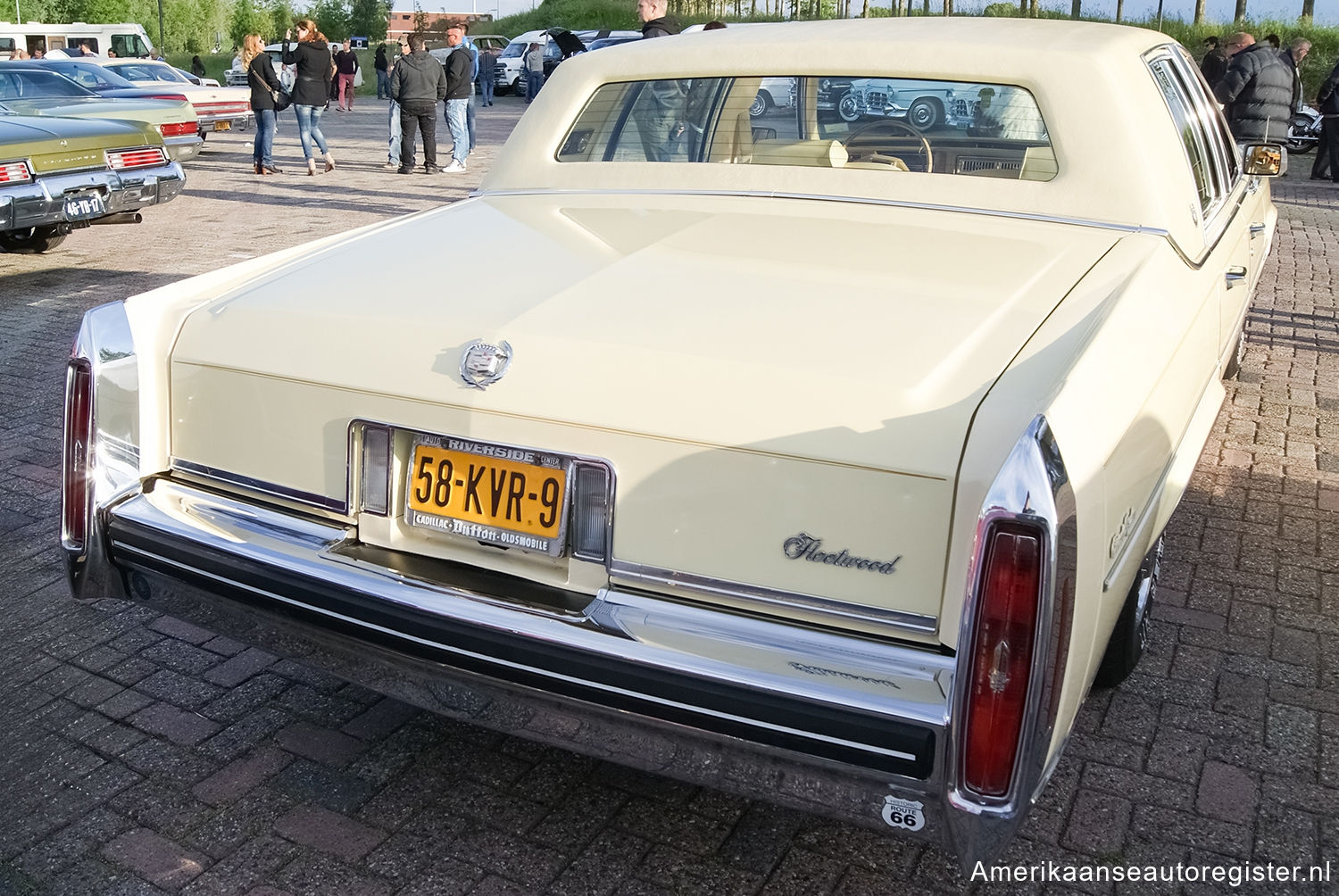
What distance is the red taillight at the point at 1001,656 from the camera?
1.85 meters

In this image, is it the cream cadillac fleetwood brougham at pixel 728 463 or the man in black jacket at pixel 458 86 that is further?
the man in black jacket at pixel 458 86

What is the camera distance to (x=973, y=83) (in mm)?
3451

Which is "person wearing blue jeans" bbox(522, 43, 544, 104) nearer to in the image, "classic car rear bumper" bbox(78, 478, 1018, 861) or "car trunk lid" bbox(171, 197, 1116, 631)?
"car trunk lid" bbox(171, 197, 1116, 631)

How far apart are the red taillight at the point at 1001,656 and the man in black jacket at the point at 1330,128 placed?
1511 centimetres

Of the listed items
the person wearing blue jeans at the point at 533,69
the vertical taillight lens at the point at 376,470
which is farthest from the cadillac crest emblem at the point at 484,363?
the person wearing blue jeans at the point at 533,69

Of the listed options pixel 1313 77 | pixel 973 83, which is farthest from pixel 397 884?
pixel 1313 77

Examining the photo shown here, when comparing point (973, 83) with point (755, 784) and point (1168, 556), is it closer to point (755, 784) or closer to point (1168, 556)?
point (1168, 556)

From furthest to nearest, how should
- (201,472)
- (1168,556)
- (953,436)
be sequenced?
(1168,556) < (201,472) < (953,436)

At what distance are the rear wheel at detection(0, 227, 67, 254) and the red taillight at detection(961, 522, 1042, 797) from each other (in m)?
9.68

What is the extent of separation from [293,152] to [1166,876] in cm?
1840

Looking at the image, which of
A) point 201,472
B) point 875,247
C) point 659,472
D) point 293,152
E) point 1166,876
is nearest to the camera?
point 659,472

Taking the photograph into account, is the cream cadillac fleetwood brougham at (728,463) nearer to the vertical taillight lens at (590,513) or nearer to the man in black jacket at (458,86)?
the vertical taillight lens at (590,513)

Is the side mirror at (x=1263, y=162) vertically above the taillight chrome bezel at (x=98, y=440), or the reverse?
the side mirror at (x=1263, y=162)

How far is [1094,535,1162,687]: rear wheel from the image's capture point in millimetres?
2842
